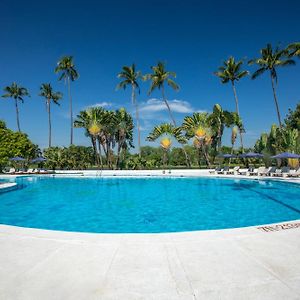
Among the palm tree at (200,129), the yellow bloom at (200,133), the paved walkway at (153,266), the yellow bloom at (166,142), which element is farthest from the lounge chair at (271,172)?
the paved walkway at (153,266)

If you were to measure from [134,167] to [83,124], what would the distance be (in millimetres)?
10788

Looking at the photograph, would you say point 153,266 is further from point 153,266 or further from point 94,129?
point 94,129

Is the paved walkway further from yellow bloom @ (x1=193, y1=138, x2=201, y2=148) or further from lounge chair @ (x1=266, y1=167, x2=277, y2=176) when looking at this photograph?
yellow bloom @ (x1=193, y1=138, x2=201, y2=148)

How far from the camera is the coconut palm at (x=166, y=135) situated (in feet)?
136

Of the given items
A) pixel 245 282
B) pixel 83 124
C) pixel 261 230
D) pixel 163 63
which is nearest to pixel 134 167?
pixel 83 124

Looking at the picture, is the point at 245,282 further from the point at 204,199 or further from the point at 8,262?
the point at 204,199

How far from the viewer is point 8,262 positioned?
416 cm

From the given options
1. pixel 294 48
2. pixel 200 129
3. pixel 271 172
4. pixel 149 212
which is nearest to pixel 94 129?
pixel 200 129

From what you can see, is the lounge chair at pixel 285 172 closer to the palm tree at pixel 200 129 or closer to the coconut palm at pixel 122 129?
the palm tree at pixel 200 129

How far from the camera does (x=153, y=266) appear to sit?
3920 millimetres

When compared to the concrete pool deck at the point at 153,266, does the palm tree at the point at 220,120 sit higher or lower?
higher

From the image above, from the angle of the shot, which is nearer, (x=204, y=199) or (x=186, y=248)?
(x=186, y=248)

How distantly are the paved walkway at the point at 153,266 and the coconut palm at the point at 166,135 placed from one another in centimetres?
3582

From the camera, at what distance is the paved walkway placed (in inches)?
124
